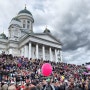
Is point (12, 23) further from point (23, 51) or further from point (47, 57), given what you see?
point (47, 57)

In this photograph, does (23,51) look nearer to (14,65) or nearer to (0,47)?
(0,47)

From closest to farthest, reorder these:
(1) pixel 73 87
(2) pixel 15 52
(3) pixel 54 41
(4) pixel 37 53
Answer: (1) pixel 73 87
(4) pixel 37 53
(2) pixel 15 52
(3) pixel 54 41

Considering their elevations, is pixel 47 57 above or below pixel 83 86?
above

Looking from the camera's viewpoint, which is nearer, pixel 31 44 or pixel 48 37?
pixel 31 44

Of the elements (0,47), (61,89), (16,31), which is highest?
(16,31)

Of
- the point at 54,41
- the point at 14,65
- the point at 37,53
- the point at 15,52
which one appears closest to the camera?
the point at 14,65

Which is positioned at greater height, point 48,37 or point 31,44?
point 48,37

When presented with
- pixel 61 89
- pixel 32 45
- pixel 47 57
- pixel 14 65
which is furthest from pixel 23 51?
pixel 61 89

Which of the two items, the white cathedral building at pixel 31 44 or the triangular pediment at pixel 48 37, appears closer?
the white cathedral building at pixel 31 44

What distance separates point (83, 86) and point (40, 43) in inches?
1613

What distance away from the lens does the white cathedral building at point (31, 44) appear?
47344mm

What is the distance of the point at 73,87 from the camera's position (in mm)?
8117

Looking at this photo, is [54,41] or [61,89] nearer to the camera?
[61,89]

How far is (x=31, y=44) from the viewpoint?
158 feet
